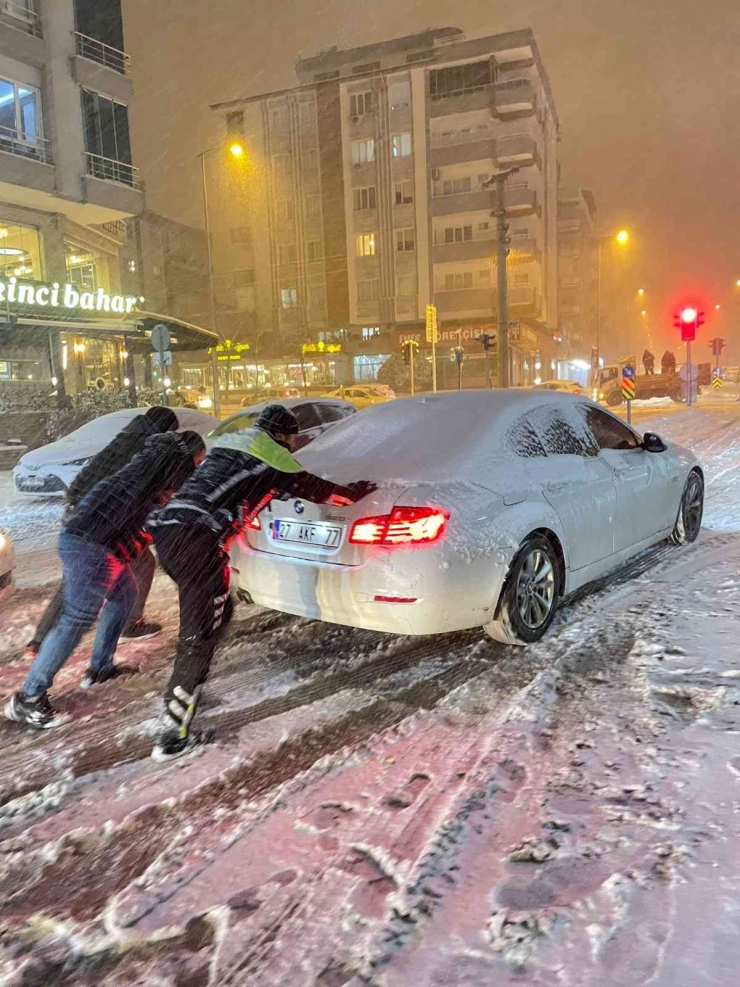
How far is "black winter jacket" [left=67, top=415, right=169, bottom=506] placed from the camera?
382cm

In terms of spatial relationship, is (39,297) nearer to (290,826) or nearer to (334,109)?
(290,826)

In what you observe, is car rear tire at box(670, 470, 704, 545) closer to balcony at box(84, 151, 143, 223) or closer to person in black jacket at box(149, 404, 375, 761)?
person in black jacket at box(149, 404, 375, 761)

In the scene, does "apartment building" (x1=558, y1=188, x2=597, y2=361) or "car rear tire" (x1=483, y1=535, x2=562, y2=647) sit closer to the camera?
"car rear tire" (x1=483, y1=535, x2=562, y2=647)

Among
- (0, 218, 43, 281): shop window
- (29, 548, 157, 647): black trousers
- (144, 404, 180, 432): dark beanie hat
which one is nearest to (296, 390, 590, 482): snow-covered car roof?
(144, 404, 180, 432): dark beanie hat

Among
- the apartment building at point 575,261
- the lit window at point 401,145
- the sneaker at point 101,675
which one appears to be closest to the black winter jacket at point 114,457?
the sneaker at point 101,675

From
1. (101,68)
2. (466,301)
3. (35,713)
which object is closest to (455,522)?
(35,713)

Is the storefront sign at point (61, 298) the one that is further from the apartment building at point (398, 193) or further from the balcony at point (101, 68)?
the apartment building at point (398, 193)

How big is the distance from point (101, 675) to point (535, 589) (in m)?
2.56

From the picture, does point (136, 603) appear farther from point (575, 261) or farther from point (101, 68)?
point (575, 261)

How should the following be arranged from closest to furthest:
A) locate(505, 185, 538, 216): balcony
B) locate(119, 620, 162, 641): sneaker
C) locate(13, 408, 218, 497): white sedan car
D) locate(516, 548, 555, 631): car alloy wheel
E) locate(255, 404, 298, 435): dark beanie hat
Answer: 1. locate(255, 404, 298, 435): dark beanie hat
2. locate(516, 548, 555, 631): car alloy wheel
3. locate(119, 620, 162, 641): sneaker
4. locate(13, 408, 218, 497): white sedan car
5. locate(505, 185, 538, 216): balcony

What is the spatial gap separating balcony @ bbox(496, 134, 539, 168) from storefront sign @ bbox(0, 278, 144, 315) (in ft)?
119

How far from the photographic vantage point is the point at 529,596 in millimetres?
4215

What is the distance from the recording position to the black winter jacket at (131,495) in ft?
11.6

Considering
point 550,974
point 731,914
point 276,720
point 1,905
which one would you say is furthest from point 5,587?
point 731,914
